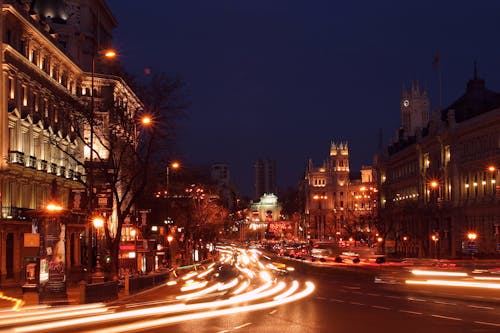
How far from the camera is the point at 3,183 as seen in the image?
55281 millimetres

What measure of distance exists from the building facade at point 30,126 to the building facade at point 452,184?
3423cm

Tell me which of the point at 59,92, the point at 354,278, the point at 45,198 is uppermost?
the point at 59,92

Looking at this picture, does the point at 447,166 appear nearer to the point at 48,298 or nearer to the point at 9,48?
the point at 9,48

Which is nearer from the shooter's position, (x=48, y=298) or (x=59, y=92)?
(x=48, y=298)

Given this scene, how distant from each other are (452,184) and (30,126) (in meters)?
55.6

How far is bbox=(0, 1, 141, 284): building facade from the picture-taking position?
54812mm

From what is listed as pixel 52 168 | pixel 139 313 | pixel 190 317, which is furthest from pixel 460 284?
pixel 52 168

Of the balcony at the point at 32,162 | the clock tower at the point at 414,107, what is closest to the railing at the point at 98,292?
the balcony at the point at 32,162

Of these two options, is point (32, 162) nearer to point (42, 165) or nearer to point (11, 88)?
point (42, 165)

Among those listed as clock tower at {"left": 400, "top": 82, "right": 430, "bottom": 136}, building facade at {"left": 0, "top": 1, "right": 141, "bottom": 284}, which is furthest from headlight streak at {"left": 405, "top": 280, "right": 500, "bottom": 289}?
clock tower at {"left": 400, "top": 82, "right": 430, "bottom": 136}

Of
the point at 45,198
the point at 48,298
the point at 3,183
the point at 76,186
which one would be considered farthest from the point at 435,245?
the point at 48,298

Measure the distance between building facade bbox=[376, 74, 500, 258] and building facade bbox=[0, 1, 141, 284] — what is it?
34226 mm

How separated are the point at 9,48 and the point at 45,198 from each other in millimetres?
15300

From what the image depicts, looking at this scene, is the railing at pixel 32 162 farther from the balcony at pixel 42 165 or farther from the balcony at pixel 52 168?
the balcony at pixel 52 168
